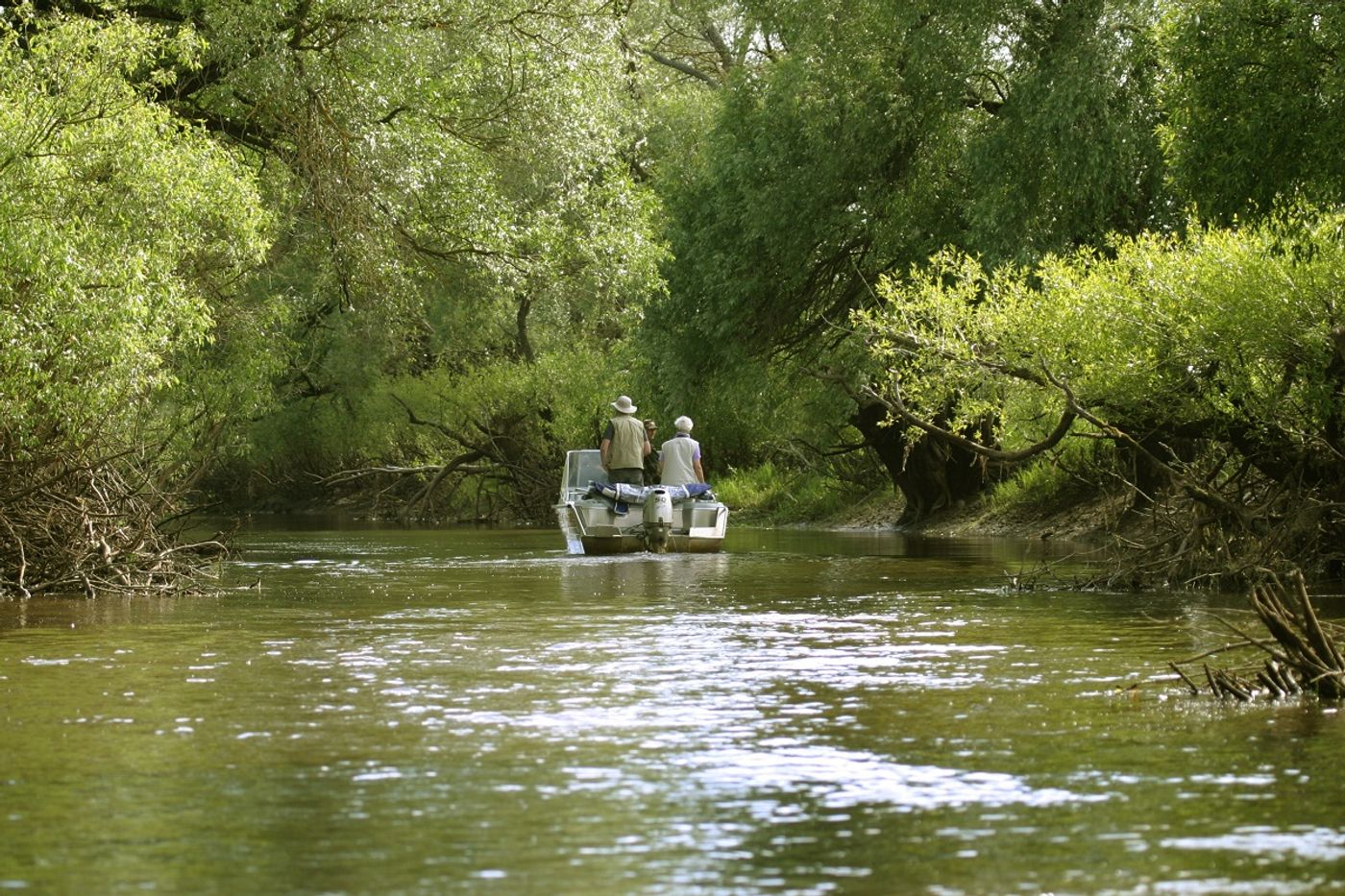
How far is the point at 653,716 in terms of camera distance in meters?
9.61

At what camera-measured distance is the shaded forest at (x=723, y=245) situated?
16.5m

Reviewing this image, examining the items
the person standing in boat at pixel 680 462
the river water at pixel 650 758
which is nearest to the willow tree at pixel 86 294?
the river water at pixel 650 758

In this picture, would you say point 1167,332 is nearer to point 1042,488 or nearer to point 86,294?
point 86,294

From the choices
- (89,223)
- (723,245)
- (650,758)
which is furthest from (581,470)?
(650,758)

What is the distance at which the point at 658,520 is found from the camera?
87.0 ft

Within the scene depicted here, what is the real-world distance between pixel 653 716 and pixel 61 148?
33.2 feet

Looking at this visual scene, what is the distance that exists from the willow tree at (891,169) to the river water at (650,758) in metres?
10.1

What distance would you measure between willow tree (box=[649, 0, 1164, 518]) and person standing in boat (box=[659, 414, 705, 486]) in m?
3.89

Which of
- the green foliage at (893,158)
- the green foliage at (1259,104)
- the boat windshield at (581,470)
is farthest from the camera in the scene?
the boat windshield at (581,470)

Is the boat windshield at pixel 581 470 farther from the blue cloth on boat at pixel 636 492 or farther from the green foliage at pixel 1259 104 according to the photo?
the green foliage at pixel 1259 104

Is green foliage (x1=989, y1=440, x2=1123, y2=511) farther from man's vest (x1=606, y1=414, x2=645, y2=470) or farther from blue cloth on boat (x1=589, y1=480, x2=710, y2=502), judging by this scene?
man's vest (x1=606, y1=414, x2=645, y2=470)

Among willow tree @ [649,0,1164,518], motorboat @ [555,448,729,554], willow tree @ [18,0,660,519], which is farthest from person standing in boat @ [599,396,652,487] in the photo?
willow tree @ [649,0,1164,518]

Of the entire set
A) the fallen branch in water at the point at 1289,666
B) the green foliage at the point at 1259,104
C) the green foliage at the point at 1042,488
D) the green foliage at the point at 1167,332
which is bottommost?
the fallen branch in water at the point at 1289,666

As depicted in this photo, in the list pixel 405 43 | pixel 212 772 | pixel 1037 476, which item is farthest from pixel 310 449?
pixel 212 772
